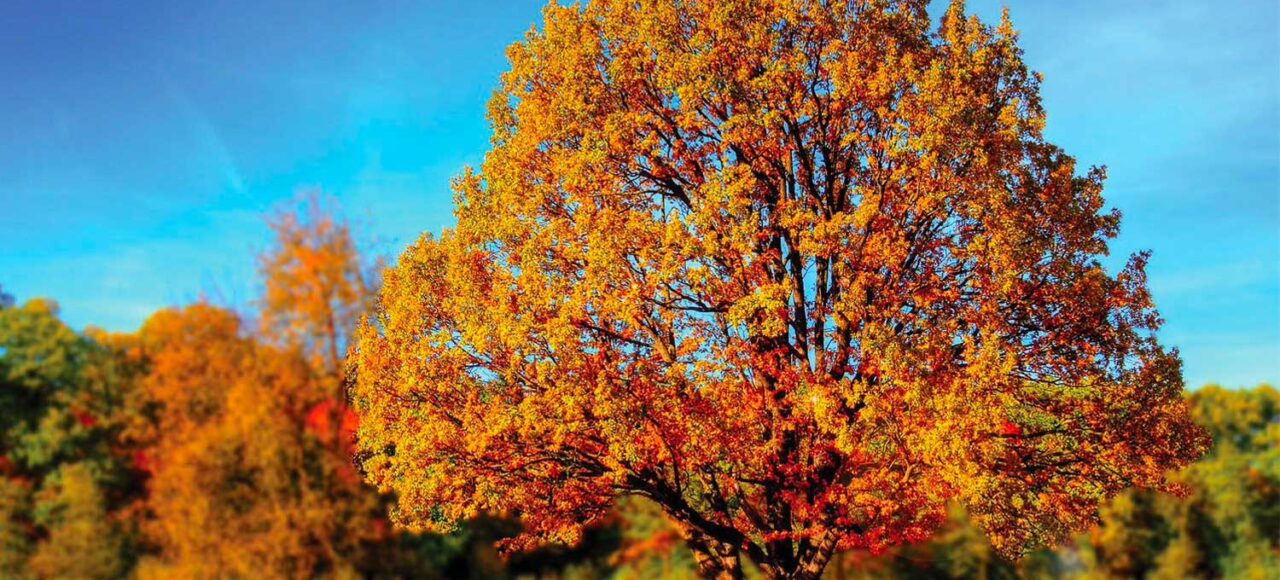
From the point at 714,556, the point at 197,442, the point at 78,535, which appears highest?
the point at 197,442

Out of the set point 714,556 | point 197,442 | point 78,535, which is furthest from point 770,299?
point 78,535

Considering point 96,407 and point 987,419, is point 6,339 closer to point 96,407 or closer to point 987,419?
point 96,407

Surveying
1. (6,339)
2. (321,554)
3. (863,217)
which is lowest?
(321,554)

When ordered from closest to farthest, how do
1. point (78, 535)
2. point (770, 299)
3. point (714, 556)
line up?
point (78, 535), point (770, 299), point (714, 556)

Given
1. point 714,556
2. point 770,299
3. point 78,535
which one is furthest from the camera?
point 714,556

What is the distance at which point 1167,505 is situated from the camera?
4756 cm

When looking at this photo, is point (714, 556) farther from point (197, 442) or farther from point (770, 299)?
point (197, 442)

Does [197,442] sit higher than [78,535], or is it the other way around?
[197,442]

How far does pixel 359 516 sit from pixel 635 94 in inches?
309

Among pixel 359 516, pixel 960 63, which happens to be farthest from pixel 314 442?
pixel 960 63

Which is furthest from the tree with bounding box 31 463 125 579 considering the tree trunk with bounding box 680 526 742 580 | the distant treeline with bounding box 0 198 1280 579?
the tree trunk with bounding box 680 526 742 580

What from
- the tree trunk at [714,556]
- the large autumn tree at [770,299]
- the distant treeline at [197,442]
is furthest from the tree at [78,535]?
the tree trunk at [714,556]

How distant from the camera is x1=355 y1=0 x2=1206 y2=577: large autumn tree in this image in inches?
539

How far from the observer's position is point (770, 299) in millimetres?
13141
